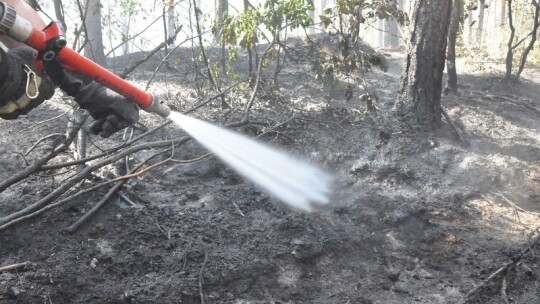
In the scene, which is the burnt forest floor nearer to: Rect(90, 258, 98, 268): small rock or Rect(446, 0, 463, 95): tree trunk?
Rect(90, 258, 98, 268): small rock

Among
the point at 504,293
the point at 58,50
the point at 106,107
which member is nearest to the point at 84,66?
the point at 58,50

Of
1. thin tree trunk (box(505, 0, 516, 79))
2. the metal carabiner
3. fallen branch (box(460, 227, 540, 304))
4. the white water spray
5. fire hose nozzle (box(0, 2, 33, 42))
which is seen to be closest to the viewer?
fire hose nozzle (box(0, 2, 33, 42))

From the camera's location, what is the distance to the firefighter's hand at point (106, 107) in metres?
2.52

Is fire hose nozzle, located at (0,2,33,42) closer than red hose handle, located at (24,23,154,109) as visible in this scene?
Yes

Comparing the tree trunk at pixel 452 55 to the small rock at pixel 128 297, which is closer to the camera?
the small rock at pixel 128 297

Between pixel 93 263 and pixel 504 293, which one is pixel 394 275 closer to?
pixel 504 293

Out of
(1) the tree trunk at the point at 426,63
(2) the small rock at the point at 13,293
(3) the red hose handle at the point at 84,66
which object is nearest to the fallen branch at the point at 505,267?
(1) the tree trunk at the point at 426,63

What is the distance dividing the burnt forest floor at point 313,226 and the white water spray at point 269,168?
138 mm

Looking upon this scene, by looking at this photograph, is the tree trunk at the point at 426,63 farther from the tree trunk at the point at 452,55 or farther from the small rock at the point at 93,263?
the small rock at the point at 93,263

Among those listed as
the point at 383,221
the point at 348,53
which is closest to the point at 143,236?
the point at 383,221

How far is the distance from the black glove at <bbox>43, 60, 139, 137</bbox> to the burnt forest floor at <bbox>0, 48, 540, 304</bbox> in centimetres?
102

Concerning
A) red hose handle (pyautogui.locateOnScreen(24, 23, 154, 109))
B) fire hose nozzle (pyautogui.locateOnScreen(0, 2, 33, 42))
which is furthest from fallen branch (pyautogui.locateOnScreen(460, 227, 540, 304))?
fire hose nozzle (pyautogui.locateOnScreen(0, 2, 33, 42))

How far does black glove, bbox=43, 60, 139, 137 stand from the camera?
2.43 m

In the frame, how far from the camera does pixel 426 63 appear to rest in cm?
482
